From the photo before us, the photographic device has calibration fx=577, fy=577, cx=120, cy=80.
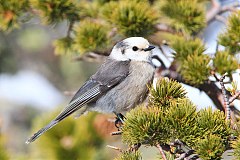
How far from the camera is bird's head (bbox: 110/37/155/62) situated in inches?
115

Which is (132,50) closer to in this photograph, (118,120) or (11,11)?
(118,120)

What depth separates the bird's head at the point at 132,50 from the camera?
291cm

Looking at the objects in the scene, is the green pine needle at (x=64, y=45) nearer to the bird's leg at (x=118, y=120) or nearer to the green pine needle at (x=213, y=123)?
the bird's leg at (x=118, y=120)

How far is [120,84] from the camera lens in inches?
112

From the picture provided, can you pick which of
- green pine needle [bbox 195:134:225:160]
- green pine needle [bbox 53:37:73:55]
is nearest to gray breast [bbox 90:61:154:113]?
green pine needle [bbox 53:37:73:55]

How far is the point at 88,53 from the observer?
303cm

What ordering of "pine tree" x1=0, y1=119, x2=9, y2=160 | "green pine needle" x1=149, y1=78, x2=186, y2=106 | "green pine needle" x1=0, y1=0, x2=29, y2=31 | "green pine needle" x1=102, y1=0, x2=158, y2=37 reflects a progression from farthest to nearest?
"green pine needle" x1=0, y1=0, x2=29, y2=31, "green pine needle" x1=102, y1=0, x2=158, y2=37, "pine tree" x1=0, y1=119, x2=9, y2=160, "green pine needle" x1=149, y1=78, x2=186, y2=106

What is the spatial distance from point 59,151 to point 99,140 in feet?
0.74

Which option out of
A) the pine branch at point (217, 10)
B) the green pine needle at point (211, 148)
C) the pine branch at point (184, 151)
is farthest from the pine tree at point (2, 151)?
the pine branch at point (217, 10)

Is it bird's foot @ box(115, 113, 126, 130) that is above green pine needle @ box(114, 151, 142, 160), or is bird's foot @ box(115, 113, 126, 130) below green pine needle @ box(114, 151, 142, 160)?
below

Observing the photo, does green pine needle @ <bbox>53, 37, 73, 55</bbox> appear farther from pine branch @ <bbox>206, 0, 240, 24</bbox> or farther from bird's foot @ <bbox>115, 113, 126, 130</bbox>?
pine branch @ <bbox>206, 0, 240, 24</bbox>

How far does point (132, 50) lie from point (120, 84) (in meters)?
0.22

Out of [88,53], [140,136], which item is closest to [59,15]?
[88,53]

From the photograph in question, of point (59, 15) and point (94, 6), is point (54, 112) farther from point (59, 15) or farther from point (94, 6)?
point (94, 6)
